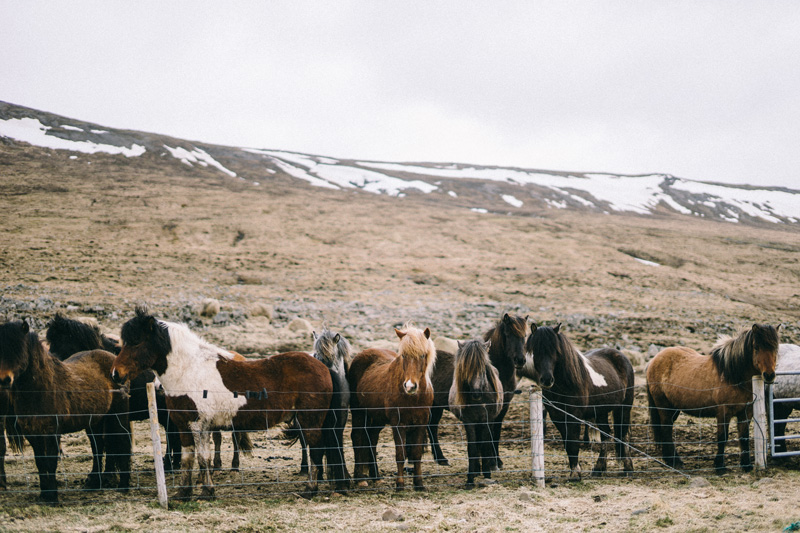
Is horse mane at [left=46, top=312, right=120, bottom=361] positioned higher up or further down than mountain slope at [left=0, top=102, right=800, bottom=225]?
further down

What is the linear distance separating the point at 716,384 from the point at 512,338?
291cm

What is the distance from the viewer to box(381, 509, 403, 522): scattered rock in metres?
5.70

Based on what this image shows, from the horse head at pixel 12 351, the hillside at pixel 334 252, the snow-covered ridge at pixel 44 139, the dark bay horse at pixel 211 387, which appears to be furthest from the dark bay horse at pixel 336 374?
the snow-covered ridge at pixel 44 139

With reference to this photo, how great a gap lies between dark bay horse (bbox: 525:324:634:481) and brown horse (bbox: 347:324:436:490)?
1658 millimetres

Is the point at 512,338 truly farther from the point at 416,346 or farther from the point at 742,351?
the point at 742,351

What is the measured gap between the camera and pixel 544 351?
770 centimetres

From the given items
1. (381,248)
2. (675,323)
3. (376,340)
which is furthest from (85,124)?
(675,323)

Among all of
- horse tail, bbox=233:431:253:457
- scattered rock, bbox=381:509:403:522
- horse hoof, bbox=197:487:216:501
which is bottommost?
horse hoof, bbox=197:487:216:501

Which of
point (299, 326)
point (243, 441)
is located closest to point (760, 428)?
point (243, 441)

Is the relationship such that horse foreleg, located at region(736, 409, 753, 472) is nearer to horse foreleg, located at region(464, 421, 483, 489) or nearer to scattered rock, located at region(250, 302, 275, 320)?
horse foreleg, located at region(464, 421, 483, 489)

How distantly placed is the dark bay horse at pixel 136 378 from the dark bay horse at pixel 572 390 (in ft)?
14.0

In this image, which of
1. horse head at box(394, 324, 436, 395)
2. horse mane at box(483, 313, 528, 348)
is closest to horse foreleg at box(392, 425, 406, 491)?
horse head at box(394, 324, 436, 395)

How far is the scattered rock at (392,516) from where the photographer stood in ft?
18.7

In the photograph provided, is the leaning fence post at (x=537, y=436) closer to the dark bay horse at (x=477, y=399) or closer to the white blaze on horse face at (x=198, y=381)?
the dark bay horse at (x=477, y=399)
